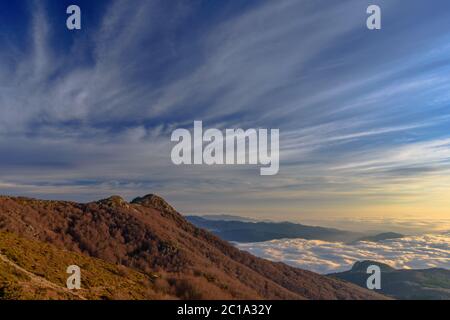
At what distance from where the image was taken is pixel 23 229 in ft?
368

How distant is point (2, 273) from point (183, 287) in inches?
730

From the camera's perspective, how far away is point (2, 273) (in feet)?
103
